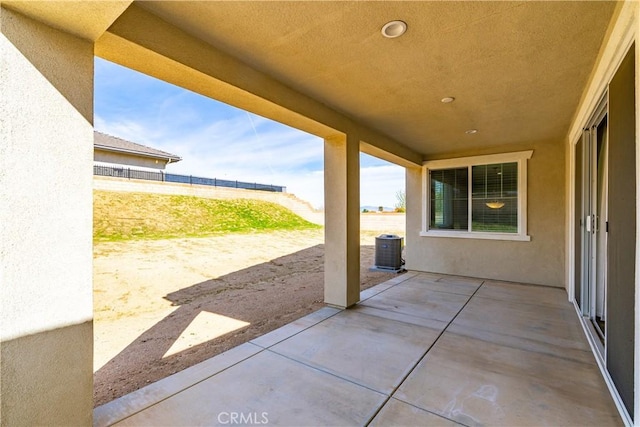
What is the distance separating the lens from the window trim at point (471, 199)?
5441 millimetres

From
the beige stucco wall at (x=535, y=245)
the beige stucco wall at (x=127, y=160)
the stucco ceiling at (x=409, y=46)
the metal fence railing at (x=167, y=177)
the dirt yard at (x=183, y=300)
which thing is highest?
the beige stucco wall at (x=127, y=160)

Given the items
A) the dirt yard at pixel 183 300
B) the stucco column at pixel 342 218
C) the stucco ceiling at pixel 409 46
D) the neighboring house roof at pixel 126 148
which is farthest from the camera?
the neighboring house roof at pixel 126 148

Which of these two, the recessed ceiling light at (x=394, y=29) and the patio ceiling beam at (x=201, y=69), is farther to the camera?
the recessed ceiling light at (x=394, y=29)

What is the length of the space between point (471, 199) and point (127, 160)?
1647cm

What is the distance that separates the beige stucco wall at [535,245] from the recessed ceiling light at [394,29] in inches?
181

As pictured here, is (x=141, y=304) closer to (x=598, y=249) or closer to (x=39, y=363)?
(x=39, y=363)

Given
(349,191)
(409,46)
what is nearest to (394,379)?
(349,191)

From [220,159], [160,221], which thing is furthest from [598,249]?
[220,159]

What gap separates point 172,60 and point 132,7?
13.9 inches

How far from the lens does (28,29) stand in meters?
1.46

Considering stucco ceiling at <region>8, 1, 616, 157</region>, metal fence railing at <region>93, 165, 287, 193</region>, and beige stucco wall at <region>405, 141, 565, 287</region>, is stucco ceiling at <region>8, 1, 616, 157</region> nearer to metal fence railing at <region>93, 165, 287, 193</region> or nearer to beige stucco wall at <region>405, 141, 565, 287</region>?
beige stucco wall at <region>405, 141, 565, 287</region>

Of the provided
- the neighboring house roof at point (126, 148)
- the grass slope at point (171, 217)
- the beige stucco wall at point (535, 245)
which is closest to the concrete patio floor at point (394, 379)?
the beige stucco wall at point (535, 245)

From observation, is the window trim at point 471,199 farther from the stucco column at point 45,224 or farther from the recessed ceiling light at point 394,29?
the stucco column at point 45,224

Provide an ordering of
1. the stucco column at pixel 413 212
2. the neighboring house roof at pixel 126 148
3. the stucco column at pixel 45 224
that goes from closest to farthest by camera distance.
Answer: the stucco column at pixel 45 224 → the stucco column at pixel 413 212 → the neighboring house roof at pixel 126 148
